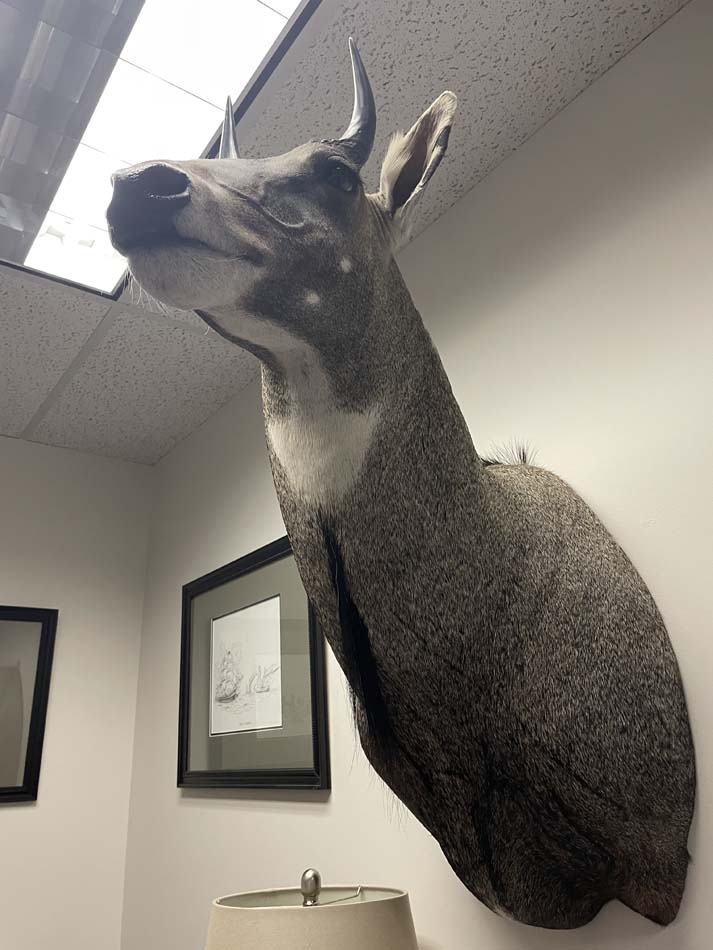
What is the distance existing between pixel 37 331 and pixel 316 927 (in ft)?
4.92

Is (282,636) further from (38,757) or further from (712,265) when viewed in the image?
(712,265)

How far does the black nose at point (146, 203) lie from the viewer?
628 mm

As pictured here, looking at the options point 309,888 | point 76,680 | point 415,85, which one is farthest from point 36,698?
point 415,85

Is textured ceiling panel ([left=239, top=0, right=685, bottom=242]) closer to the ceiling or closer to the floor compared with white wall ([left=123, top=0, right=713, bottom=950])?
closer to the ceiling

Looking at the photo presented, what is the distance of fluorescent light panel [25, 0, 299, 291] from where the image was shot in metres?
1.11

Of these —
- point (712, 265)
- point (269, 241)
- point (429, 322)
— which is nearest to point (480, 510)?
point (269, 241)

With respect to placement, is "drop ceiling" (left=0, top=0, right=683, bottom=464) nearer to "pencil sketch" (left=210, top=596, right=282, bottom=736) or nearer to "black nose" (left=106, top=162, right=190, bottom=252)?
"black nose" (left=106, top=162, right=190, bottom=252)

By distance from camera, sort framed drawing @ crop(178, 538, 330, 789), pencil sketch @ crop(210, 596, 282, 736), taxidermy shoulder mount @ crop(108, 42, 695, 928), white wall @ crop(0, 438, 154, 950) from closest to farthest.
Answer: taxidermy shoulder mount @ crop(108, 42, 695, 928), framed drawing @ crop(178, 538, 330, 789), pencil sketch @ crop(210, 596, 282, 736), white wall @ crop(0, 438, 154, 950)

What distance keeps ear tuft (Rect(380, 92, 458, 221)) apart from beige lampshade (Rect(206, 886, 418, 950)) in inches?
Answer: 35.1

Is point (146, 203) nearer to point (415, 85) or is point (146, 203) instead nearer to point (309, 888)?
point (415, 85)

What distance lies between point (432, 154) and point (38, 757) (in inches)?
83.7

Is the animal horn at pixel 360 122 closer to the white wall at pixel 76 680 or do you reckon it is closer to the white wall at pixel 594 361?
the white wall at pixel 594 361

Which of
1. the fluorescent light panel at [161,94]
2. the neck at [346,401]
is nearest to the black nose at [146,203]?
the neck at [346,401]

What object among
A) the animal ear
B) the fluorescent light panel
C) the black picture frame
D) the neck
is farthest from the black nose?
the black picture frame
